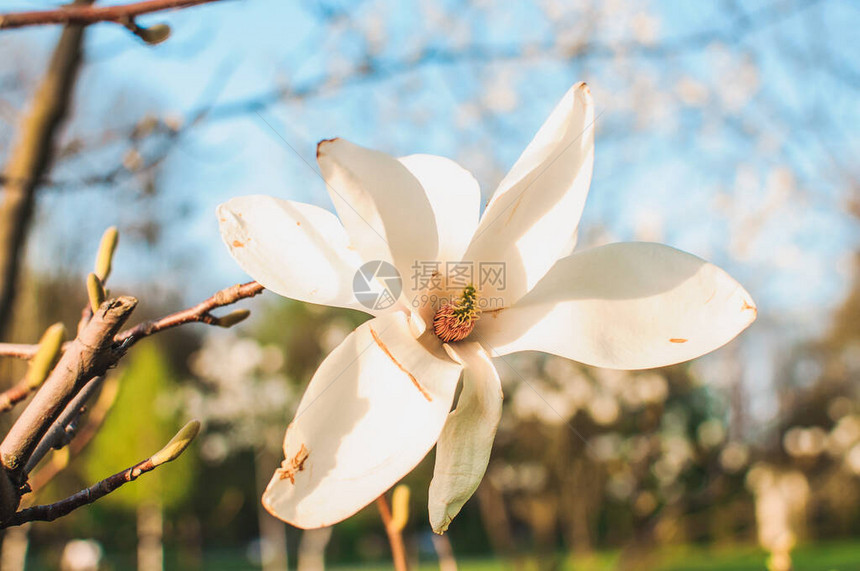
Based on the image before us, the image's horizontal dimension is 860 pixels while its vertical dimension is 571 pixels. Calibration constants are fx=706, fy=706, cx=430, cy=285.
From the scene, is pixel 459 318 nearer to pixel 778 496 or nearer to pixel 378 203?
pixel 378 203

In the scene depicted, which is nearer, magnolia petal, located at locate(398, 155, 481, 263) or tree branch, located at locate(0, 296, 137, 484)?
A: tree branch, located at locate(0, 296, 137, 484)

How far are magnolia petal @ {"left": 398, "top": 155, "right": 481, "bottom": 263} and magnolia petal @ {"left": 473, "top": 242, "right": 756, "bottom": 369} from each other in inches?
2.5

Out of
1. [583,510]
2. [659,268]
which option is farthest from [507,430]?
[659,268]

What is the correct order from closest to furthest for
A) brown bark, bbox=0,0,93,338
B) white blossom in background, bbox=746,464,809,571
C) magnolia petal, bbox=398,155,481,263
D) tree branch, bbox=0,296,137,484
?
tree branch, bbox=0,296,137,484 < magnolia petal, bbox=398,155,481,263 < brown bark, bbox=0,0,93,338 < white blossom in background, bbox=746,464,809,571

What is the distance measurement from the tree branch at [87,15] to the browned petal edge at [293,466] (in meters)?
0.30

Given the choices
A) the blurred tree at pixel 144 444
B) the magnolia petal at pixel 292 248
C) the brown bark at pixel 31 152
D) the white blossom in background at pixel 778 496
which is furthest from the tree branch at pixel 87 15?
the blurred tree at pixel 144 444

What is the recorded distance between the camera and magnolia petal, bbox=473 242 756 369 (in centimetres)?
40

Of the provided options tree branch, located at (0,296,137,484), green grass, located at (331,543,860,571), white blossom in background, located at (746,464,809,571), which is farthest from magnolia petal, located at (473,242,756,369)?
green grass, located at (331,543,860,571)

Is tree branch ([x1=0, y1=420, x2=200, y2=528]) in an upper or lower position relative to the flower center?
lower

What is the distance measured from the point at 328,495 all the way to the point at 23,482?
139 millimetres

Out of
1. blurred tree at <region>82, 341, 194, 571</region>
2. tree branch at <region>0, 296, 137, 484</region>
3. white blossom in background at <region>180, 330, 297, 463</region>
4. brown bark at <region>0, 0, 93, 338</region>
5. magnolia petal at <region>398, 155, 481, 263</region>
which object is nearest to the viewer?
tree branch at <region>0, 296, 137, 484</region>

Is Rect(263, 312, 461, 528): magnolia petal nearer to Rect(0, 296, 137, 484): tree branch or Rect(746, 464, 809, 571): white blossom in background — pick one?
Rect(0, 296, 137, 484): tree branch

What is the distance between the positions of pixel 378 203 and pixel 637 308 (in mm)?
161

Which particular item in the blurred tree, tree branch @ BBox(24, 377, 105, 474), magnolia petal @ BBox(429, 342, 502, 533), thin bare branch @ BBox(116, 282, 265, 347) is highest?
thin bare branch @ BBox(116, 282, 265, 347)
